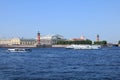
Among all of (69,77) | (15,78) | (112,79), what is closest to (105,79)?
(112,79)

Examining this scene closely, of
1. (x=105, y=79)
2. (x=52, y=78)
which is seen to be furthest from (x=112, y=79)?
(x=52, y=78)

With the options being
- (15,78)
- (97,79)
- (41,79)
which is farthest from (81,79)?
(15,78)

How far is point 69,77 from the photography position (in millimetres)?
26828

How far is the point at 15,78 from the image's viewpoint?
26.4m

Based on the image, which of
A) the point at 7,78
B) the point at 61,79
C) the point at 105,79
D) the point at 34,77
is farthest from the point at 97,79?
the point at 7,78

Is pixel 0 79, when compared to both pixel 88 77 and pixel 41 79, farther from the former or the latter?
pixel 88 77

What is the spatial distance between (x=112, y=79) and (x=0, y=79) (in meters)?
7.50

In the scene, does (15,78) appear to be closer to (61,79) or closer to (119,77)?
(61,79)

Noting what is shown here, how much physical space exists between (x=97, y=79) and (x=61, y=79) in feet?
7.95

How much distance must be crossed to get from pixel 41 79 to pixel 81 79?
269cm

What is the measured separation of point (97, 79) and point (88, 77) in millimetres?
1295

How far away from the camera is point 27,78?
86.5 feet

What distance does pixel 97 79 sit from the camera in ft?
84.5

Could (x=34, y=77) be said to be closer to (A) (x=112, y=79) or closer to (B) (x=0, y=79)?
(B) (x=0, y=79)
